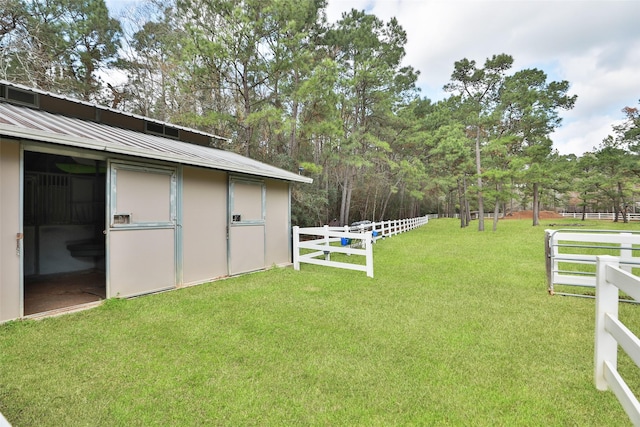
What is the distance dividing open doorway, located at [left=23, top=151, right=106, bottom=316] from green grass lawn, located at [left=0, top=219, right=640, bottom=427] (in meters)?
2.39

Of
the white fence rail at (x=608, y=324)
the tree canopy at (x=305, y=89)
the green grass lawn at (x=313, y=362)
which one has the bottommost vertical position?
the green grass lawn at (x=313, y=362)

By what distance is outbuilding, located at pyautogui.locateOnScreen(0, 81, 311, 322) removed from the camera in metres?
3.53

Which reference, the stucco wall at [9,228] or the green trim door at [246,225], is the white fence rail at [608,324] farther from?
the stucco wall at [9,228]

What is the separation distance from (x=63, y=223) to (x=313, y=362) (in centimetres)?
671

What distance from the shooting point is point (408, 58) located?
18578 millimetres

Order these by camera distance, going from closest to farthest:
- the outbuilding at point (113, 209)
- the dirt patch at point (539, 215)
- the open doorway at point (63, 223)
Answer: the outbuilding at point (113, 209) → the open doorway at point (63, 223) → the dirt patch at point (539, 215)

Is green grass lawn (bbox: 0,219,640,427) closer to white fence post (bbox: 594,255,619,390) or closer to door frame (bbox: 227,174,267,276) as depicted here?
white fence post (bbox: 594,255,619,390)

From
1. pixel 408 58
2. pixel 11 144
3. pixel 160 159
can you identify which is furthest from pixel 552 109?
pixel 11 144

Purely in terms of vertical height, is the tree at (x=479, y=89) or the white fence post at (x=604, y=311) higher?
the tree at (x=479, y=89)

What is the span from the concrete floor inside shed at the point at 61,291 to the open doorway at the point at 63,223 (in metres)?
0.01

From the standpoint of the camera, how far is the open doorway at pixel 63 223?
574cm

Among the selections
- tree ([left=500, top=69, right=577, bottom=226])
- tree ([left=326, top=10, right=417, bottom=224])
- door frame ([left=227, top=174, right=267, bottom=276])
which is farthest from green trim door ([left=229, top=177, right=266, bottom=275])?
tree ([left=500, top=69, right=577, bottom=226])

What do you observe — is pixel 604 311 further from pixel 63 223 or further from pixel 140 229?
pixel 63 223

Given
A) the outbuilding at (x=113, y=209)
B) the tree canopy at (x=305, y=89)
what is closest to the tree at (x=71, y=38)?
the tree canopy at (x=305, y=89)
